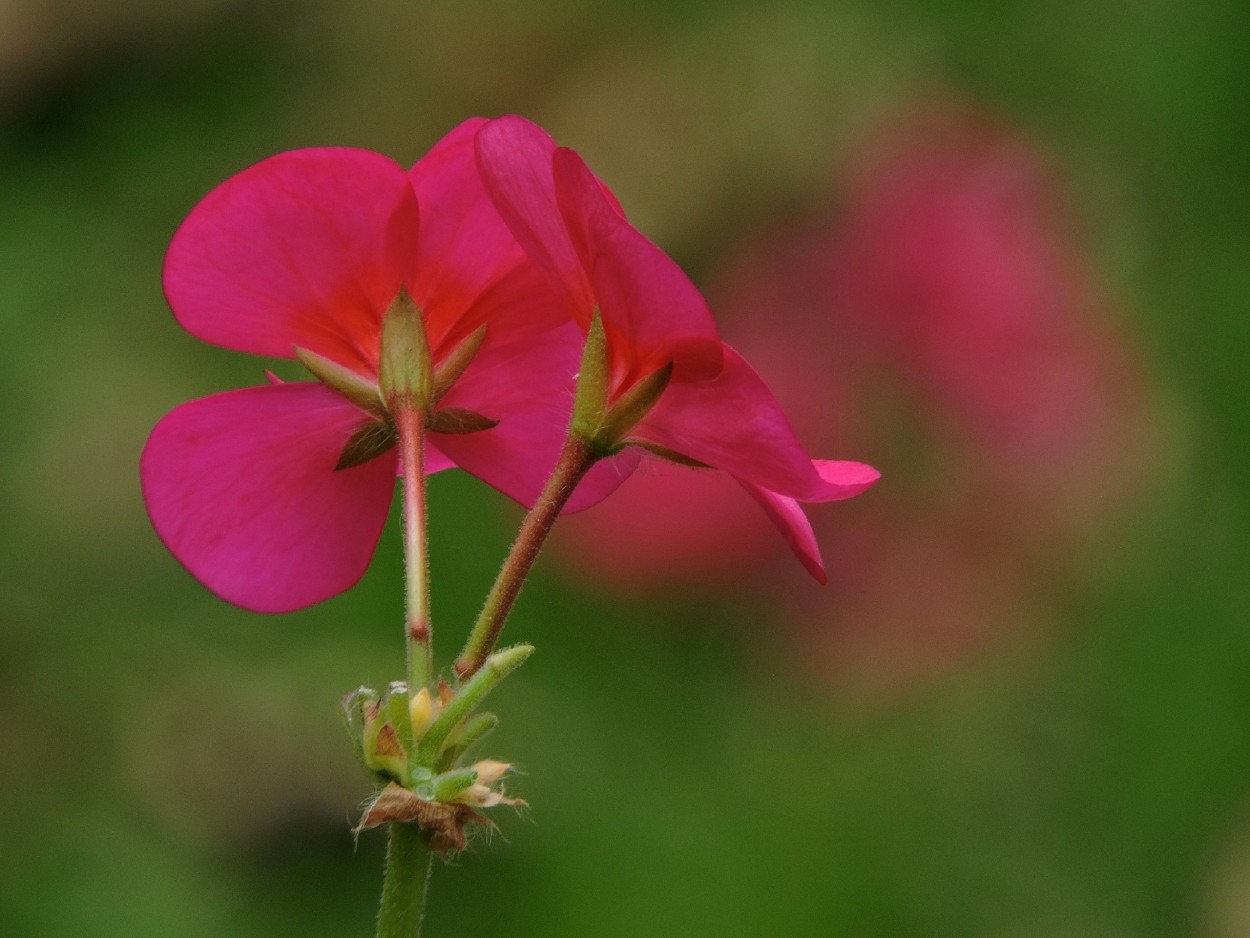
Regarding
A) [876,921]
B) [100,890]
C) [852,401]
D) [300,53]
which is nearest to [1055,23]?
[300,53]

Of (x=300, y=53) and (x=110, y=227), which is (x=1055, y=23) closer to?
(x=300, y=53)

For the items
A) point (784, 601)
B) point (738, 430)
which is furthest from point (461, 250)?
point (784, 601)

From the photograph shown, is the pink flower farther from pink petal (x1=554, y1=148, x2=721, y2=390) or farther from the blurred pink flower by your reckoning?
the blurred pink flower

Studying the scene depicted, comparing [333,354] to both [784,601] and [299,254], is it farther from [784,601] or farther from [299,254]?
[784,601]

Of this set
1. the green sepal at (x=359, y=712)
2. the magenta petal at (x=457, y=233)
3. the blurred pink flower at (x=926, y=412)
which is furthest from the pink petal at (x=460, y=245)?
the blurred pink flower at (x=926, y=412)

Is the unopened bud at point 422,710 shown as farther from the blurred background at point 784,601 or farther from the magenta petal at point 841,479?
the blurred background at point 784,601
